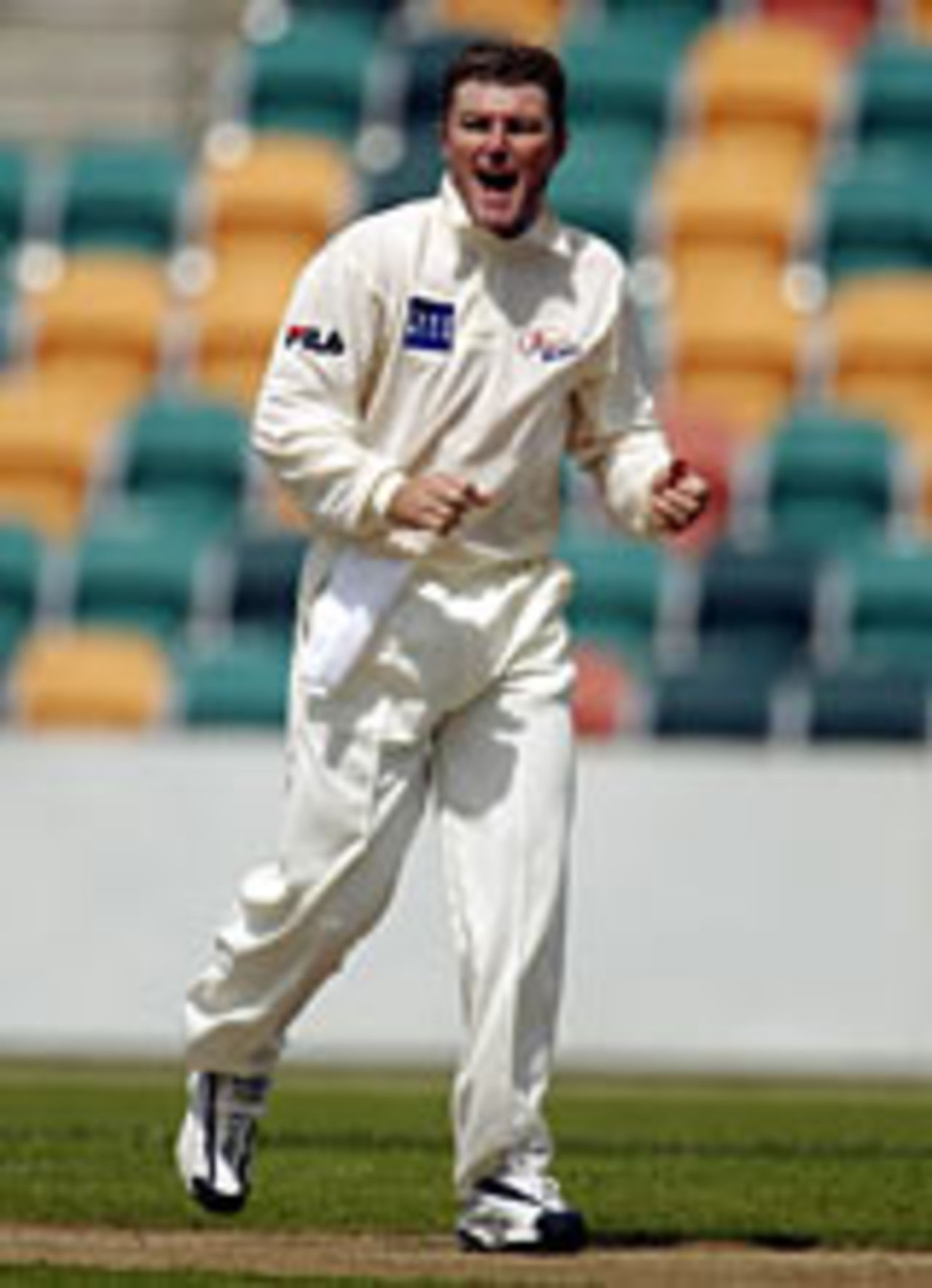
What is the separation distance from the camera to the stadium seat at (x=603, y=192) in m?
21.6

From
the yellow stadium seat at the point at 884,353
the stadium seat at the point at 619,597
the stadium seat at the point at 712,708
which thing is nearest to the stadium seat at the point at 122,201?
the yellow stadium seat at the point at 884,353

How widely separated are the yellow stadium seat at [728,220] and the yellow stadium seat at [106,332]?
8.14ft

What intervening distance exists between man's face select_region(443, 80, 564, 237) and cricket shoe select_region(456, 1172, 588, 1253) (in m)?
1.71

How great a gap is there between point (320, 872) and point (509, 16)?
15.8 meters

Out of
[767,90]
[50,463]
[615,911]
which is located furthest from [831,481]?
[615,911]

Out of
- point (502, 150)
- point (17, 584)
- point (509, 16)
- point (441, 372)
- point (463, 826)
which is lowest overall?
point (17, 584)

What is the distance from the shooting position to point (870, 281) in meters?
21.5

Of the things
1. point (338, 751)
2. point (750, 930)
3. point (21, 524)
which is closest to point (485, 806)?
point (338, 751)

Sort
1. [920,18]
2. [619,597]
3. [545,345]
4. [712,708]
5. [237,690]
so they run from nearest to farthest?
[545,345] → [712,708] → [237,690] → [619,597] → [920,18]

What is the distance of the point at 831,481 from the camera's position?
19953mm

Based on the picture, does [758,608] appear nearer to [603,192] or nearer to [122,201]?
[603,192]

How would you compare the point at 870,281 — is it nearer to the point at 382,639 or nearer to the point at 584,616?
the point at 584,616

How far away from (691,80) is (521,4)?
3.93 ft

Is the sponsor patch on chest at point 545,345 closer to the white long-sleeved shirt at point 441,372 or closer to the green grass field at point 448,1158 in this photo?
the white long-sleeved shirt at point 441,372
